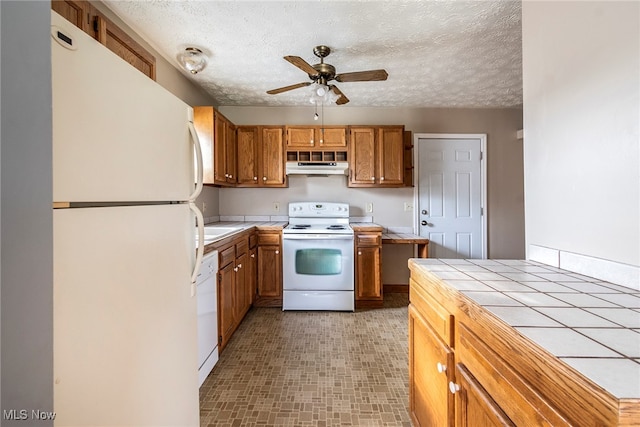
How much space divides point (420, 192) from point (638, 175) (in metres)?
2.80

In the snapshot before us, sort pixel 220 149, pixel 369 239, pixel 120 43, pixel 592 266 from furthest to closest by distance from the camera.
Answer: pixel 369 239 → pixel 220 149 → pixel 120 43 → pixel 592 266

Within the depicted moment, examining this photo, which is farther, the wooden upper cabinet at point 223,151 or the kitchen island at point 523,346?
the wooden upper cabinet at point 223,151

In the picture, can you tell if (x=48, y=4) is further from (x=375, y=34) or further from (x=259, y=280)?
(x=259, y=280)

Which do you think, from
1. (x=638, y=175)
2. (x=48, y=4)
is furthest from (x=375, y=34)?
(x=48, y=4)

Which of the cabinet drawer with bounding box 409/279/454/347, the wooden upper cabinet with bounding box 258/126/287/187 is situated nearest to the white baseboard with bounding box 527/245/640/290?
the cabinet drawer with bounding box 409/279/454/347

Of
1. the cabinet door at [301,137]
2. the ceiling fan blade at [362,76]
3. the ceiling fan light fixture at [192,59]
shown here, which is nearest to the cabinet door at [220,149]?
the ceiling fan light fixture at [192,59]

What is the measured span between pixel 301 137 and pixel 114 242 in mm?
2813

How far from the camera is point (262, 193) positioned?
12.1 feet

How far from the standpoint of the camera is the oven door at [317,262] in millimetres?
2922

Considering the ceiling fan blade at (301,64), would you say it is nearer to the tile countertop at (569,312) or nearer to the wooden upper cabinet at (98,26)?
the wooden upper cabinet at (98,26)

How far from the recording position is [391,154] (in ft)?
11.0

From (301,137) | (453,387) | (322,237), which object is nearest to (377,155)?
(301,137)

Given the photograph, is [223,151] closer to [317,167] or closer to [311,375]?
[317,167]

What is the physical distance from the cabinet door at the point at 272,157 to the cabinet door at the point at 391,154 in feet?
3.94
